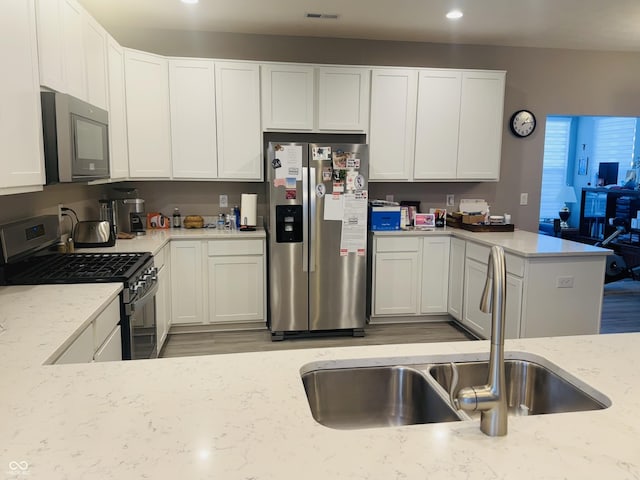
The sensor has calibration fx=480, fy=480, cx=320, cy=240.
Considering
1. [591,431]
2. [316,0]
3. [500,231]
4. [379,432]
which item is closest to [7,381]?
[379,432]

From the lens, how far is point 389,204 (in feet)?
15.0

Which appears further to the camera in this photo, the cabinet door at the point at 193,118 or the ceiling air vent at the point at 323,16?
the cabinet door at the point at 193,118

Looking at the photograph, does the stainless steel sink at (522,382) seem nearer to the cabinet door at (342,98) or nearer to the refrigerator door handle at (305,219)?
the refrigerator door handle at (305,219)

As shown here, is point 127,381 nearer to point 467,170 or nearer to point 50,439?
point 50,439

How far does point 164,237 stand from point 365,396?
116 inches

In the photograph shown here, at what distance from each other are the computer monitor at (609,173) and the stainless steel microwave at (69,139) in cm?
729

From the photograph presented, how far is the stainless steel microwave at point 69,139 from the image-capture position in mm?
2295

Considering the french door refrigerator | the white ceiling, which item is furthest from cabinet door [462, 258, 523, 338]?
the white ceiling

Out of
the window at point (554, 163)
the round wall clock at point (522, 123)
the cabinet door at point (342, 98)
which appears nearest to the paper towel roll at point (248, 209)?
the cabinet door at point (342, 98)

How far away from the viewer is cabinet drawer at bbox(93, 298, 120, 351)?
205 cm

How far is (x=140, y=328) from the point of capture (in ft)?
9.09

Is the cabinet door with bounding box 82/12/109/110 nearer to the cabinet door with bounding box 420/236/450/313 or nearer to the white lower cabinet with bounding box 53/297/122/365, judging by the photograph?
the white lower cabinet with bounding box 53/297/122/365

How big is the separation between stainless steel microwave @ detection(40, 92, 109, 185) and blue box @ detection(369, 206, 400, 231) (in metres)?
2.43

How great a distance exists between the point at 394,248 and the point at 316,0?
218 centimetres
